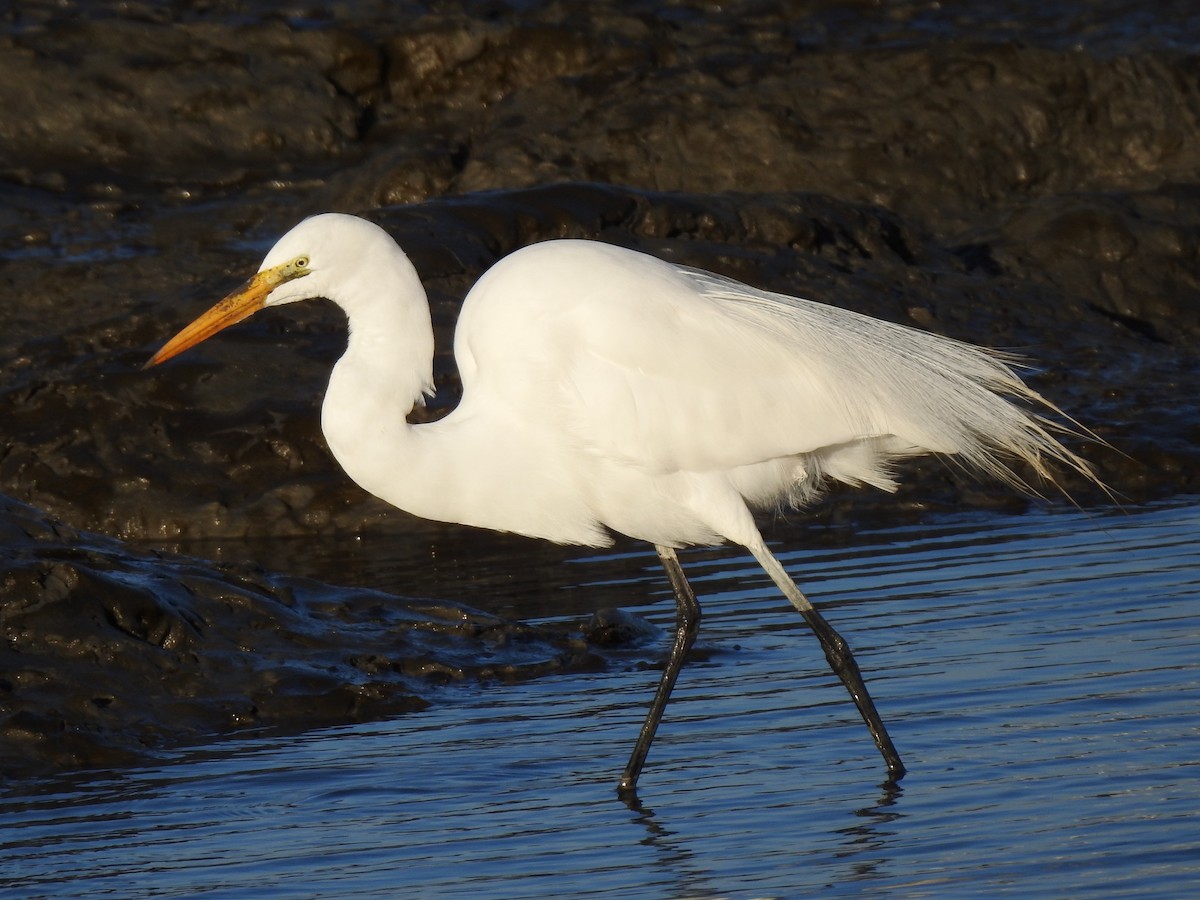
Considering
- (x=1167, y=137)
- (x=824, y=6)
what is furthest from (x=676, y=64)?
(x=1167, y=137)

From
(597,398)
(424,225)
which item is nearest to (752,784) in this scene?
(597,398)

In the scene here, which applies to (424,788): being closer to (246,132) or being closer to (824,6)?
(246,132)

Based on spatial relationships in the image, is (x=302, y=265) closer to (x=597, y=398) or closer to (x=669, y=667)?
(x=597, y=398)

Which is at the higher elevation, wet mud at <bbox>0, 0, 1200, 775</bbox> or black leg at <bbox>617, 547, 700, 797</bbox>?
black leg at <bbox>617, 547, 700, 797</bbox>

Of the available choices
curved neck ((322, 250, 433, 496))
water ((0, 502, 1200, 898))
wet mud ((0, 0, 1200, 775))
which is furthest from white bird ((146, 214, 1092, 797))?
wet mud ((0, 0, 1200, 775))

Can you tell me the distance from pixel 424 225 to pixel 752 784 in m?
6.87

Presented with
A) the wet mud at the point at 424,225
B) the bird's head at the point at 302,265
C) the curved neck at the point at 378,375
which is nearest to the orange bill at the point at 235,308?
the bird's head at the point at 302,265

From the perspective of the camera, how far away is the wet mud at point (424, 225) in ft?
22.2

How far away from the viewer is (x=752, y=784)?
5.27 m

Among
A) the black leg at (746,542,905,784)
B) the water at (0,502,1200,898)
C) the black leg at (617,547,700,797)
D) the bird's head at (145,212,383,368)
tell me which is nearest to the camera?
the water at (0,502,1200,898)

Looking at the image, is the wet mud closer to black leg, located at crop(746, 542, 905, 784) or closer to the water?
the water

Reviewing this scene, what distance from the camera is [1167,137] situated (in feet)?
47.4

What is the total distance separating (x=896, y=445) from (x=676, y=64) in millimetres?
9307

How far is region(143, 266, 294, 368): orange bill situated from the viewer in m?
5.66
